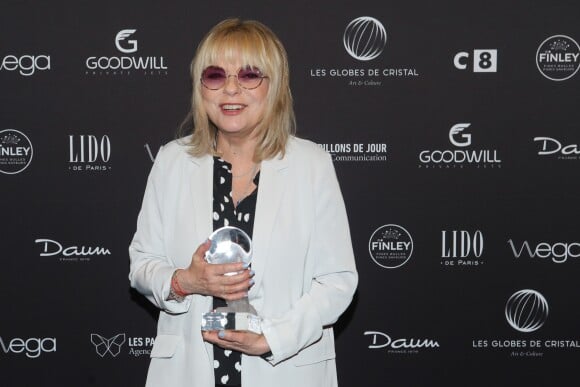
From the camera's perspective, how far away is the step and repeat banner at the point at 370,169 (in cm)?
377

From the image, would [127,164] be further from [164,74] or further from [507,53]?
[507,53]

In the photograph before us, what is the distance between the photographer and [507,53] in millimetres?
3791

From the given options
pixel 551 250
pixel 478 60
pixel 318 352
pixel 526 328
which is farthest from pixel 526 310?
pixel 318 352

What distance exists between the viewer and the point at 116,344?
3.95 m

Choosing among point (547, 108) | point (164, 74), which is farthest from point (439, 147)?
point (164, 74)

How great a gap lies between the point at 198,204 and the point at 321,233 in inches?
14.3

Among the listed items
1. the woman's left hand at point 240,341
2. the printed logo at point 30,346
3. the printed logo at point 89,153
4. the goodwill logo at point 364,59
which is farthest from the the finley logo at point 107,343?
the woman's left hand at point 240,341

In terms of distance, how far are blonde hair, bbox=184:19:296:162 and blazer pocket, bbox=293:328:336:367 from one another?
0.56m

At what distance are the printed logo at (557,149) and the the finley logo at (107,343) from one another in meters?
2.28

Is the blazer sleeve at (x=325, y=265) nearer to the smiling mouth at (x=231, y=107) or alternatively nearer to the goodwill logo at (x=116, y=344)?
the smiling mouth at (x=231, y=107)

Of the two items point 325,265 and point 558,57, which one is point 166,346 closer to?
point 325,265

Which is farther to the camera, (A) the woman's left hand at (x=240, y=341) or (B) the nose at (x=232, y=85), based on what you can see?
(B) the nose at (x=232, y=85)

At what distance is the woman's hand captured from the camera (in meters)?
2.04

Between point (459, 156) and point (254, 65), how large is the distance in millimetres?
1862
